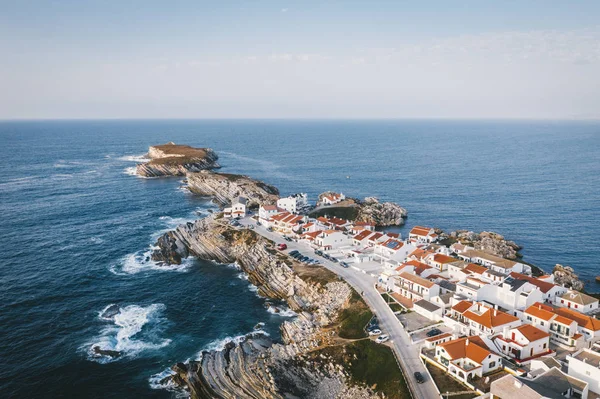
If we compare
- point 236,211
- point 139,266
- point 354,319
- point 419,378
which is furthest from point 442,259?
point 139,266

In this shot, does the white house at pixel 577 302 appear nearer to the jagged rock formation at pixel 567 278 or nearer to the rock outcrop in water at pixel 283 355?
the jagged rock formation at pixel 567 278

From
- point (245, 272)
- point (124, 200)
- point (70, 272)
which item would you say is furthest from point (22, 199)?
point (245, 272)

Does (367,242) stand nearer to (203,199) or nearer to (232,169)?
(203,199)

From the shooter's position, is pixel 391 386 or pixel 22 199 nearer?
pixel 391 386

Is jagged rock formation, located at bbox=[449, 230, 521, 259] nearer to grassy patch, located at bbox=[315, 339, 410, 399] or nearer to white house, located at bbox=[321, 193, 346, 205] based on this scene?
white house, located at bbox=[321, 193, 346, 205]

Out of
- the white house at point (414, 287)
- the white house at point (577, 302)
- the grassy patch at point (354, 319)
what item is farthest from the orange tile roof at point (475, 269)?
the grassy patch at point (354, 319)

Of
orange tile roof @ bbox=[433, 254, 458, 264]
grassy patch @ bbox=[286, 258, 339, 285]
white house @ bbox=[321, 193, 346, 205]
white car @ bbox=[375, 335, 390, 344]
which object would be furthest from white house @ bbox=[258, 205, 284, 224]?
→ white car @ bbox=[375, 335, 390, 344]
